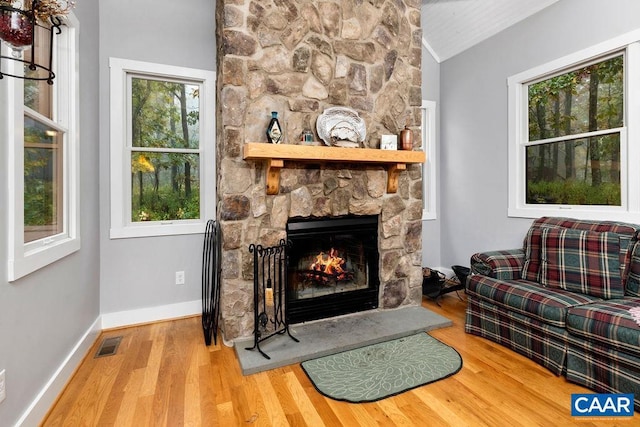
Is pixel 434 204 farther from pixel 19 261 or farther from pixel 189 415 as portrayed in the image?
pixel 19 261

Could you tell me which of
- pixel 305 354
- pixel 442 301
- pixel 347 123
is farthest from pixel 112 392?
pixel 442 301

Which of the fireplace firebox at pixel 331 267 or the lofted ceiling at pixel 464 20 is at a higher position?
the lofted ceiling at pixel 464 20

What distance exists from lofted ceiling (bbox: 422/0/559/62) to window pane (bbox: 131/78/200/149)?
2.91m

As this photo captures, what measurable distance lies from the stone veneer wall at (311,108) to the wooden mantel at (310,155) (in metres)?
0.13

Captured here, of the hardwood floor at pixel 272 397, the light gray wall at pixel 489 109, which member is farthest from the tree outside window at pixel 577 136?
the hardwood floor at pixel 272 397

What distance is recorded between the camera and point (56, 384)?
179 centimetres

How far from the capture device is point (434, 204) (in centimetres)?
430

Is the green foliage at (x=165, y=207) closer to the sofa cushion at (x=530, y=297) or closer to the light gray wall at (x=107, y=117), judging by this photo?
the light gray wall at (x=107, y=117)

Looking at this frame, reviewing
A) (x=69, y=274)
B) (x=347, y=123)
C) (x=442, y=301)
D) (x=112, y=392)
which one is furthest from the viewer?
(x=442, y=301)

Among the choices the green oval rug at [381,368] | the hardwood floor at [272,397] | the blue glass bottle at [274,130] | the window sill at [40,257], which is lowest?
the hardwood floor at [272,397]

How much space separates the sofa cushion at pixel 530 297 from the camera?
2002 millimetres

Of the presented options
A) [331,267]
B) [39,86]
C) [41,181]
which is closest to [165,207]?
[41,181]

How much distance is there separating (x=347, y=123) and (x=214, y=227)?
144 cm

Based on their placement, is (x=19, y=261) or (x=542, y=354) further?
(x=542, y=354)
